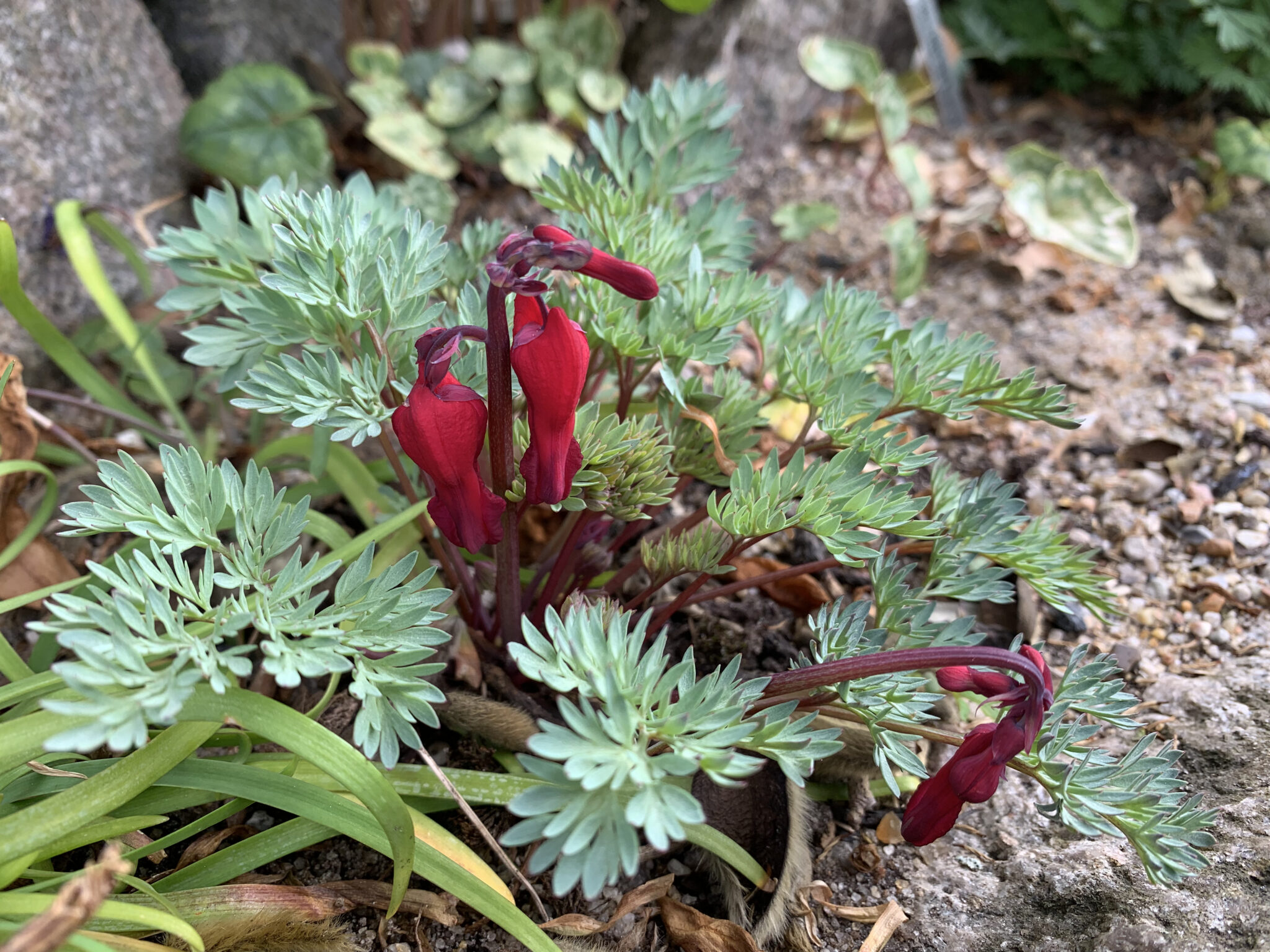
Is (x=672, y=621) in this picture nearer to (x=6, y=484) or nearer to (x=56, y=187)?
(x=6, y=484)

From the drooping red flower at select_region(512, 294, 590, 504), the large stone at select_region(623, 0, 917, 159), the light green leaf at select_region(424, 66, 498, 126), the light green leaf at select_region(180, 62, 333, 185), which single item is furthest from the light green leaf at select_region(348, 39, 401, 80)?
the drooping red flower at select_region(512, 294, 590, 504)

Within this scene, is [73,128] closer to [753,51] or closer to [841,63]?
[753,51]

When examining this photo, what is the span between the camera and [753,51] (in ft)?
9.37

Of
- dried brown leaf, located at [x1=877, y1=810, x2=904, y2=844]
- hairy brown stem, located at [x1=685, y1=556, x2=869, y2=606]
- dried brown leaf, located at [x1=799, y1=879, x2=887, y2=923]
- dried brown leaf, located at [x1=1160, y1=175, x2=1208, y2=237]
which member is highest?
hairy brown stem, located at [x1=685, y1=556, x2=869, y2=606]

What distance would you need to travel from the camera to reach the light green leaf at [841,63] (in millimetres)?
2766

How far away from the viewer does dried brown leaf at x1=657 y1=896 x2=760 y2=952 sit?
4.30ft

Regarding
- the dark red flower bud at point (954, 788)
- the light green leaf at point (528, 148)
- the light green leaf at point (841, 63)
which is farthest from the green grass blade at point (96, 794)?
the light green leaf at point (841, 63)

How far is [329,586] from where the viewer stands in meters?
1.59

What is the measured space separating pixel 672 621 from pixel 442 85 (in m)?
1.81

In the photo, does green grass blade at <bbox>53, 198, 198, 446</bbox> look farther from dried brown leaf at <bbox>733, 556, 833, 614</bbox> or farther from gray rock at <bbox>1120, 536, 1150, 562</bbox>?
gray rock at <bbox>1120, 536, 1150, 562</bbox>

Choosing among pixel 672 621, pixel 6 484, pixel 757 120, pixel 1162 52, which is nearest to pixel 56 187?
pixel 6 484

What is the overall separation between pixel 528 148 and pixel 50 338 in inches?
50.1

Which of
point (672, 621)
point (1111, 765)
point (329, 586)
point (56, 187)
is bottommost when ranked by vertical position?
point (672, 621)

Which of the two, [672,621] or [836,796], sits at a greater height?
Result: [672,621]
